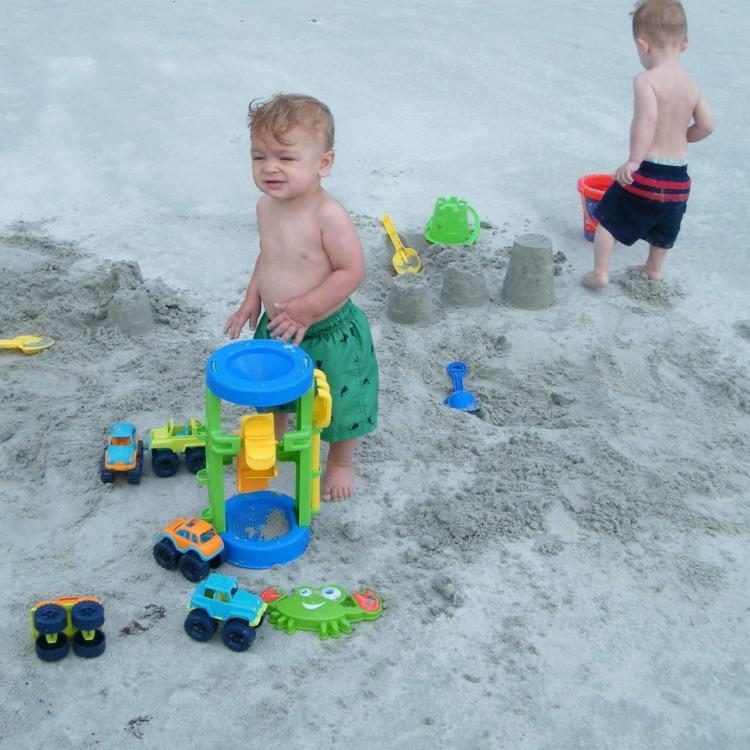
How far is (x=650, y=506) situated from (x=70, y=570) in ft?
4.91

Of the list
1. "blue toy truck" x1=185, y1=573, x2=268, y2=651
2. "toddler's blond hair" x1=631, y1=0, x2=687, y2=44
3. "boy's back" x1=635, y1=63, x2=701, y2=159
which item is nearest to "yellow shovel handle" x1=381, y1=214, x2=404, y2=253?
"boy's back" x1=635, y1=63, x2=701, y2=159

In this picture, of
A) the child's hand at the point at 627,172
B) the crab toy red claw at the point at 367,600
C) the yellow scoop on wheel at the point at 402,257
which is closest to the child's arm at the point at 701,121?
the child's hand at the point at 627,172

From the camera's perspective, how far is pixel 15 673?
1940 mm

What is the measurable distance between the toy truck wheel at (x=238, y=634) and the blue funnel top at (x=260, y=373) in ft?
1.53

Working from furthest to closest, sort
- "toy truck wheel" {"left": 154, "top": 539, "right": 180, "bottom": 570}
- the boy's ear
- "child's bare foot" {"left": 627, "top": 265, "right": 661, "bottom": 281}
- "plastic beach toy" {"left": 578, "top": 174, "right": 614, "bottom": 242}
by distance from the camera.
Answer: "plastic beach toy" {"left": 578, "top": 174, "right": 614, "bottom": 242}
"child's bare foot" {"left": 627, "top": 265, "right": 661, "bottom": 281}
the boy's ear
"toy truck wheel" {"left": 154, "top": 539, "right": 180, "bottom": 570}

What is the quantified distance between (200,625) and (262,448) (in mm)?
404

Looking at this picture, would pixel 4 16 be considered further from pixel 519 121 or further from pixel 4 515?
pixel 4 515

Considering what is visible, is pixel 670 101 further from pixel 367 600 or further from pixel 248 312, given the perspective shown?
pixel 367 600

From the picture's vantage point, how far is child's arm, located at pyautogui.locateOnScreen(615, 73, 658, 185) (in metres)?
3.57

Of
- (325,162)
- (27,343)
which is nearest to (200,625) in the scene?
(325,162)

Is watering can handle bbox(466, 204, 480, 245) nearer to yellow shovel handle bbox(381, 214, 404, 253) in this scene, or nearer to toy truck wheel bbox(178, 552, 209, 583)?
yellow shovel handle bbox(381, 214, 404, 253)

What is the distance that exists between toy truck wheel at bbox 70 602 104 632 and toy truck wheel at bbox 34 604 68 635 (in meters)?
0.02

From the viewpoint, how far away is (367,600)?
2154 mm

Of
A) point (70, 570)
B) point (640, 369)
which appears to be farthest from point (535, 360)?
point (70, 570)
